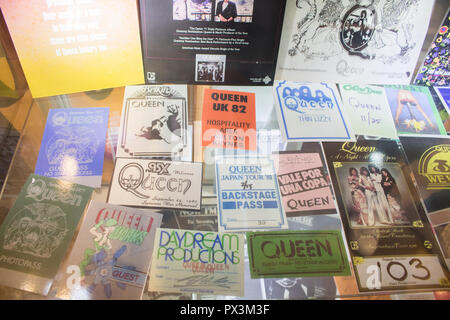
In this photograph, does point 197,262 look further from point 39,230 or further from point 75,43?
point 75,43

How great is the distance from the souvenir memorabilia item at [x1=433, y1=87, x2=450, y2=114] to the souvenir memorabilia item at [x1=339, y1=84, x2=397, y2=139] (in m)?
0.24

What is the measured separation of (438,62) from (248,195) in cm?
97

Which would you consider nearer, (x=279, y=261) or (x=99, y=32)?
(x=279, y=261)

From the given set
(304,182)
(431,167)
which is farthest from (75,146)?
(431,167)

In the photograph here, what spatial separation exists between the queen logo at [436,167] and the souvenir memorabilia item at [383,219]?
7cm

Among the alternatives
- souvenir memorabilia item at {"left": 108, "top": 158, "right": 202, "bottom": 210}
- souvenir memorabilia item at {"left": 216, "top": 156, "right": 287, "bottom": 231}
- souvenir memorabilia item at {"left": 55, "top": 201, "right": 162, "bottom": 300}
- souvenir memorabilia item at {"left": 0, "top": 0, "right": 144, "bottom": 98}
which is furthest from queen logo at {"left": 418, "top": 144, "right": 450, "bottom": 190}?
souvenir memorabilia item at {"left": 0, "top": 0, "right": 144, "bottom": 98}

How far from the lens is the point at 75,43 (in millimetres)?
975

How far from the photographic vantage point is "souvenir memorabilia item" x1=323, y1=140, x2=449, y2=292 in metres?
0.79

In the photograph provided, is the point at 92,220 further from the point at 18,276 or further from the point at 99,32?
the point at 99,32

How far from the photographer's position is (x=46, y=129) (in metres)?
0.98

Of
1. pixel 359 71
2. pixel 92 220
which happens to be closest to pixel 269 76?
pixel 359 71

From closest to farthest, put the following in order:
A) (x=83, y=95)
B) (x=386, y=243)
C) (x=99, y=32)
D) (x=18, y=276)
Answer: (x=18, y=276)
(x=386, y=243)
(x=99, y=32)
(x=83, y=95)

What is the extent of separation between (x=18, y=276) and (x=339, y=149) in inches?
40.5
